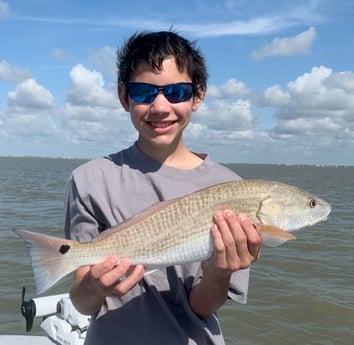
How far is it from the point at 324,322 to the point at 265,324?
1.18m

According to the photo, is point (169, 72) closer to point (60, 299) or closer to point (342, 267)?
point (60, 299)

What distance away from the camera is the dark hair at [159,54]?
10.6 feet

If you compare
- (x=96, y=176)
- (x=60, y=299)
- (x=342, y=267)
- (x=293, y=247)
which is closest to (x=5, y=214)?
(x=293, y=247)

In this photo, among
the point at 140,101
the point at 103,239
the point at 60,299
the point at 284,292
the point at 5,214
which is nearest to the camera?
the point at 103,239

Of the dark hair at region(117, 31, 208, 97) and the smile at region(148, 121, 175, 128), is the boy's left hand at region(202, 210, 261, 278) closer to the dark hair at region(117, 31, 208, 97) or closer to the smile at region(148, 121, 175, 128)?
the smile at region(148, 121, 175, 128)

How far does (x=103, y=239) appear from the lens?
293 cm

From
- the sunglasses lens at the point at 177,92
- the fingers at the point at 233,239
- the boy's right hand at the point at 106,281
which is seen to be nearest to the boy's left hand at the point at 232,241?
the fingers at the point at 233,239

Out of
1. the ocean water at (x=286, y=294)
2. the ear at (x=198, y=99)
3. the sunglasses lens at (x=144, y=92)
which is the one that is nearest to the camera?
the sunglasses lens at (x=144, y=92)

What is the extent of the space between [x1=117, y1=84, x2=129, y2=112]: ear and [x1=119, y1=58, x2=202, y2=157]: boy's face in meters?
0.08

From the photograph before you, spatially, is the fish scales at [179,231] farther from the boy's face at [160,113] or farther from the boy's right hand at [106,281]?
the boy's face at [160,113]

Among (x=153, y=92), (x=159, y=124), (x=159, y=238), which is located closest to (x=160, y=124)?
(x=159, y=124)

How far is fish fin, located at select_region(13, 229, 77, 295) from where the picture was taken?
2.91 meters

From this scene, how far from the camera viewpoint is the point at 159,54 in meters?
3.20

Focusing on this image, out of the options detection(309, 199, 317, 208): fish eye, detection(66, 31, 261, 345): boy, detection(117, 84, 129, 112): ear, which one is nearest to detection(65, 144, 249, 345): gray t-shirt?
detection(66, 31, 261, 345): boy
